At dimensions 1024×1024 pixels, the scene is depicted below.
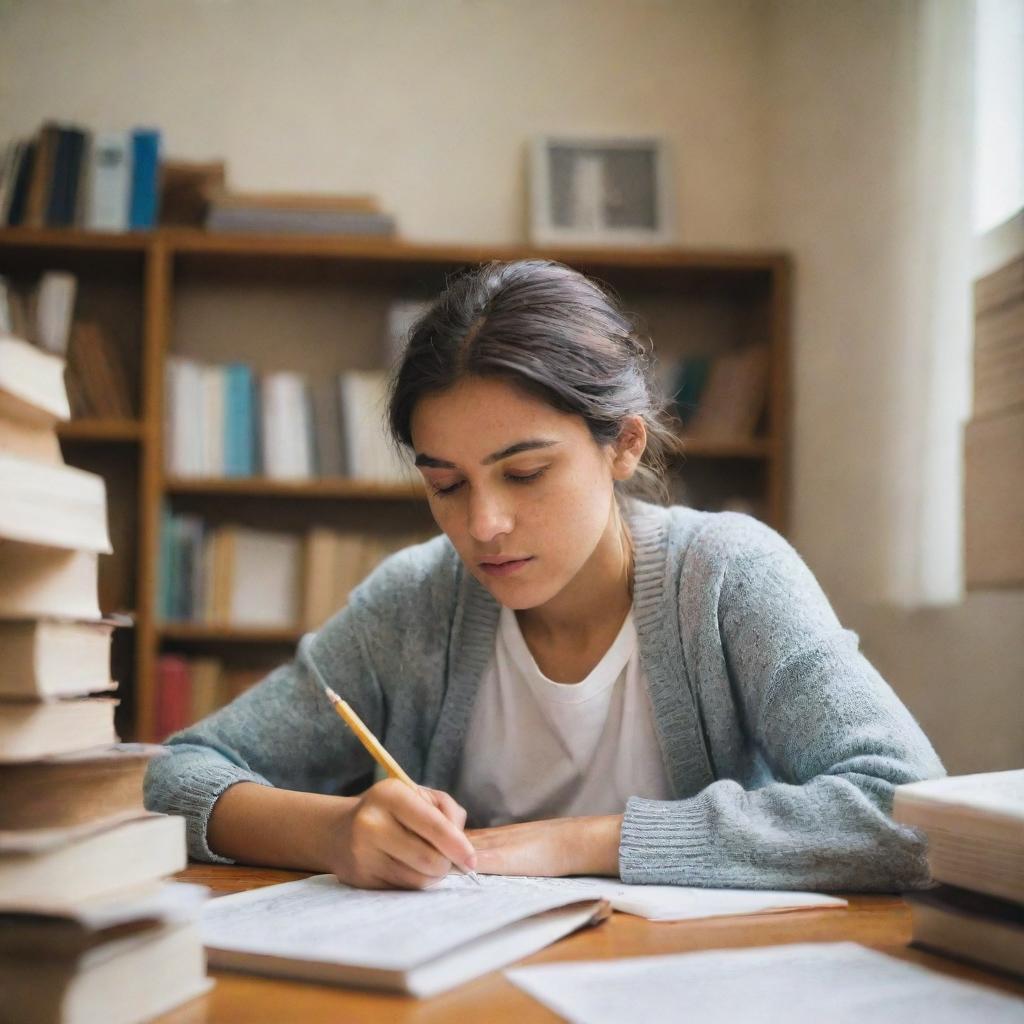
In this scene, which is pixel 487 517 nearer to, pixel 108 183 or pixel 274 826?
pixel 274 826

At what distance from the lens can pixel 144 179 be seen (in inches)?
119

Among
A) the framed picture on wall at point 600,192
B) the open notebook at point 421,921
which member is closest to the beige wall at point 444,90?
the framed picture on wall at point 600,192

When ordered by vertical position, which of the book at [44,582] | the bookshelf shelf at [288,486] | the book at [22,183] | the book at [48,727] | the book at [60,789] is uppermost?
the book at [22,183]

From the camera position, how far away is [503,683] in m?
1.47

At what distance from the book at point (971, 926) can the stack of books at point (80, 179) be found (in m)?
2.75

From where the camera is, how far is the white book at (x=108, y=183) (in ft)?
9.83

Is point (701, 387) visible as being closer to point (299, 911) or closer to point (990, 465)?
point (990, 465)

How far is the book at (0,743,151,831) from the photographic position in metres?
0.62

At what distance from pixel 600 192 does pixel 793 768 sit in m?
2.37

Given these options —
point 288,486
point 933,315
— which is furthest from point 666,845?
point 288,486

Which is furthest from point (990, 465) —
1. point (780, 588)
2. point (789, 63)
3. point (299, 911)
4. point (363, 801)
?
point (789, 63)

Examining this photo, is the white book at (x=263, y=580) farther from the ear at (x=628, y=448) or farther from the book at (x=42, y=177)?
the ear at (x=628, y=448)

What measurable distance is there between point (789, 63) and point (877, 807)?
8.92ft

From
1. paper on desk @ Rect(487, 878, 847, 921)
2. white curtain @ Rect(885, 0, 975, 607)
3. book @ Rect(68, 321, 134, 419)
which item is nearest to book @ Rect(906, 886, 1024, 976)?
paper on desk @ Rect(487, 878, 847, 921)
